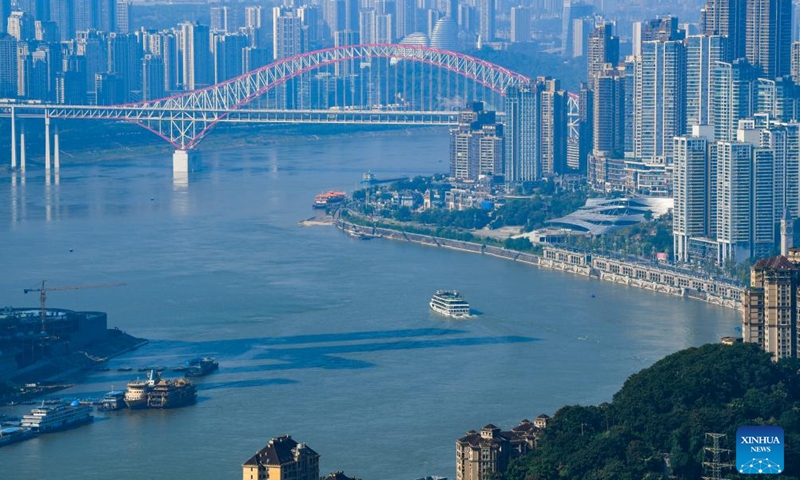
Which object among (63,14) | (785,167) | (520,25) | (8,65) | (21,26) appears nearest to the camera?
(785,167)

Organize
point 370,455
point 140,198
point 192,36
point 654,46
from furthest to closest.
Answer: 1. point 192,36
2. point 654,46
3. point 140,198
4. point 370,455

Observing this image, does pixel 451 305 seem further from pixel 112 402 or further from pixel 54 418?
pixel 54 418

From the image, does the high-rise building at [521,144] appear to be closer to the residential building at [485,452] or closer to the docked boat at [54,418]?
the docked boat at [54,418]

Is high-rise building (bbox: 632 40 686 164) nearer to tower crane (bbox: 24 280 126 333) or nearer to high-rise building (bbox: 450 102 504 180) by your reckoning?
high-rise building (bbox: 450 102 504 180)

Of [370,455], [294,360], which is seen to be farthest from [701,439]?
[294,360]

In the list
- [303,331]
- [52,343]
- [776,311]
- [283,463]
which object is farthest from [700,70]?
[283,463]

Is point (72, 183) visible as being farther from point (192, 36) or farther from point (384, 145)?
point (192, 36)

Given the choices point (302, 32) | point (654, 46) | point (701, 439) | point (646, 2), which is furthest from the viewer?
point (646, 2)
